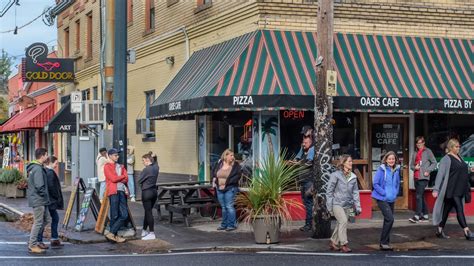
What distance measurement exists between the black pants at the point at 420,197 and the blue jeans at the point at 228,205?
13.0ft

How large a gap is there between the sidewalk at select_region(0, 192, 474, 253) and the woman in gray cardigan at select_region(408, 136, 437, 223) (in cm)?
43

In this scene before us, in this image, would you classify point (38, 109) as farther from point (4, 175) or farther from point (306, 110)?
point (306, 110)

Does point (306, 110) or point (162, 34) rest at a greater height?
point (162, 34)

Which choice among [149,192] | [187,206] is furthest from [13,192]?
[149,192]

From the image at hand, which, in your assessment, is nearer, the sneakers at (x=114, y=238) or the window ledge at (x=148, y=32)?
the sneakers at (x=114, y=238)

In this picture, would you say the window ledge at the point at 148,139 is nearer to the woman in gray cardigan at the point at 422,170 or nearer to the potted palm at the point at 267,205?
the woman in gray cardigan at the point at 422,170

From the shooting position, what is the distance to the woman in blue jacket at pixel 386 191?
11898 mm

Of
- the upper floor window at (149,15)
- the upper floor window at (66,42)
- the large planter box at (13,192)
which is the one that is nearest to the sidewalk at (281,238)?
the upper floor window at (149,15)

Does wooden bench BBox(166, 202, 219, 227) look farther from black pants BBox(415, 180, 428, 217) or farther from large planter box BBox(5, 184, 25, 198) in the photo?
large planter box BBox(5, 184, 25, 198)

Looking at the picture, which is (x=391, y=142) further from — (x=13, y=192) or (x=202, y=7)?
(x=13, y=192)

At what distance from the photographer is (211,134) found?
17984mm

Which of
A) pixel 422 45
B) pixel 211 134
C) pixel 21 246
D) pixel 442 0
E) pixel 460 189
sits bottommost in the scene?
pixel 21 246

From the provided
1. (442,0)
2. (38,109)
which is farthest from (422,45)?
(38,109)

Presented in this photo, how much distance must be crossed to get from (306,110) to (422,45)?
364 centimetres
